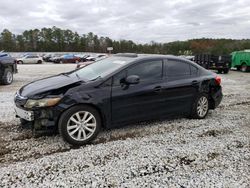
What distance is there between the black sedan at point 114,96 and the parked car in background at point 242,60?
1914cm

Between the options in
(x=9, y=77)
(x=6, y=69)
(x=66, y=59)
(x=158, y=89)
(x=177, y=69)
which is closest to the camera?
(x=158, y=89)

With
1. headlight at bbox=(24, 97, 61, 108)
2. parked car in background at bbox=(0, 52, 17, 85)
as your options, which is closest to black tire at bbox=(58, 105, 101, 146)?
headlight at bbox=(24, 97, 61, 108)

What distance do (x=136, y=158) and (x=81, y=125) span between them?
1.07 metres

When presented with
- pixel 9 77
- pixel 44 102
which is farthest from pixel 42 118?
pixel 9 77

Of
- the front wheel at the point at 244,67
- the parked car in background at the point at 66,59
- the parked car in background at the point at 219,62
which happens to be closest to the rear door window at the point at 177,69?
the parked car in background at the point at 219,62

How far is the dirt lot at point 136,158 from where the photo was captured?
3.16 metres

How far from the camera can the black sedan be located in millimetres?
4059

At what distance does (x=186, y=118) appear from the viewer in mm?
5824

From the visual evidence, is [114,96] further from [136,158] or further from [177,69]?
[177,69]

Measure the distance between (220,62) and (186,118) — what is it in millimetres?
16743

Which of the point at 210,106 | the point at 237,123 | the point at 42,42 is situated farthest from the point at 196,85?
the point at 42,42

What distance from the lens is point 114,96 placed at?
441cm

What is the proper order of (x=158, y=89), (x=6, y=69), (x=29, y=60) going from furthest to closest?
(x=29, y=60)
(x=6, y=69)
(x=158, y=89)

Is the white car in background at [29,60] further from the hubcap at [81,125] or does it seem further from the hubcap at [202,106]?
the hubcap at [81,125]
